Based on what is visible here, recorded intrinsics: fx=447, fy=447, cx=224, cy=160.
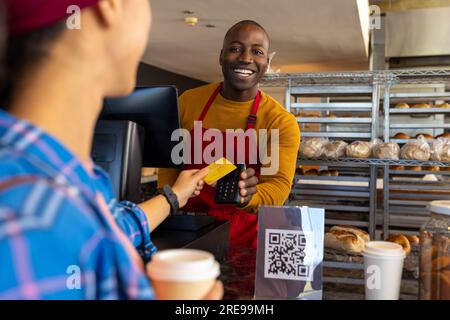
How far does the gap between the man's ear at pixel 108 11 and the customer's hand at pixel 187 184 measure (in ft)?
2.81

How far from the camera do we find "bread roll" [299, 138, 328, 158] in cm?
332

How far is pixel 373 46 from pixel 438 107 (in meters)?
3.60

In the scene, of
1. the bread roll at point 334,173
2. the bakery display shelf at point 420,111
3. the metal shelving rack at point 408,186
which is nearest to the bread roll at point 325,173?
the bread roll at point 334,173

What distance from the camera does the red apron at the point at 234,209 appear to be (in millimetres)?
2027

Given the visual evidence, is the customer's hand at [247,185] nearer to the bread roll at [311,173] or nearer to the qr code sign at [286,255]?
the qr code sign at [286,255]

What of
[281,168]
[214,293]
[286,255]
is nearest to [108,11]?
[214,293]

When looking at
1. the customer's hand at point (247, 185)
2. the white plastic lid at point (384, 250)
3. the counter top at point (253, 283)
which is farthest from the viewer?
the customer's hand at point (247, 185)

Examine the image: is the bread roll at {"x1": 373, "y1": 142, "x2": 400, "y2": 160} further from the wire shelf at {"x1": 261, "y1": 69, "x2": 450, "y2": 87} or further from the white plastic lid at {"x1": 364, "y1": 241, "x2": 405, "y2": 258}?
the white plastic lid at {"x1": 364, "y1": 241, "x2": 405, "y2": 258}

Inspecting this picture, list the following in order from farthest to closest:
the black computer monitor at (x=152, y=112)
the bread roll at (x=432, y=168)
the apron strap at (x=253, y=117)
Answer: the bread roll at (x=432, y=168), the apron strap at (x=253, y=117), the black computer monitor at (x=152, y=112)

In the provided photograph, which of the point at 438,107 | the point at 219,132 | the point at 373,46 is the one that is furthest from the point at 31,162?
the point at 373,46

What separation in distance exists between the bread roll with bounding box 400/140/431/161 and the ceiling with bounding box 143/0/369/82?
1.94 metres

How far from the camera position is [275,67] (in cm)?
781

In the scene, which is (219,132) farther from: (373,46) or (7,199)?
(373,46)

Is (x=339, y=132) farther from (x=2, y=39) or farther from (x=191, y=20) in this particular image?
(x=2, y=39)
